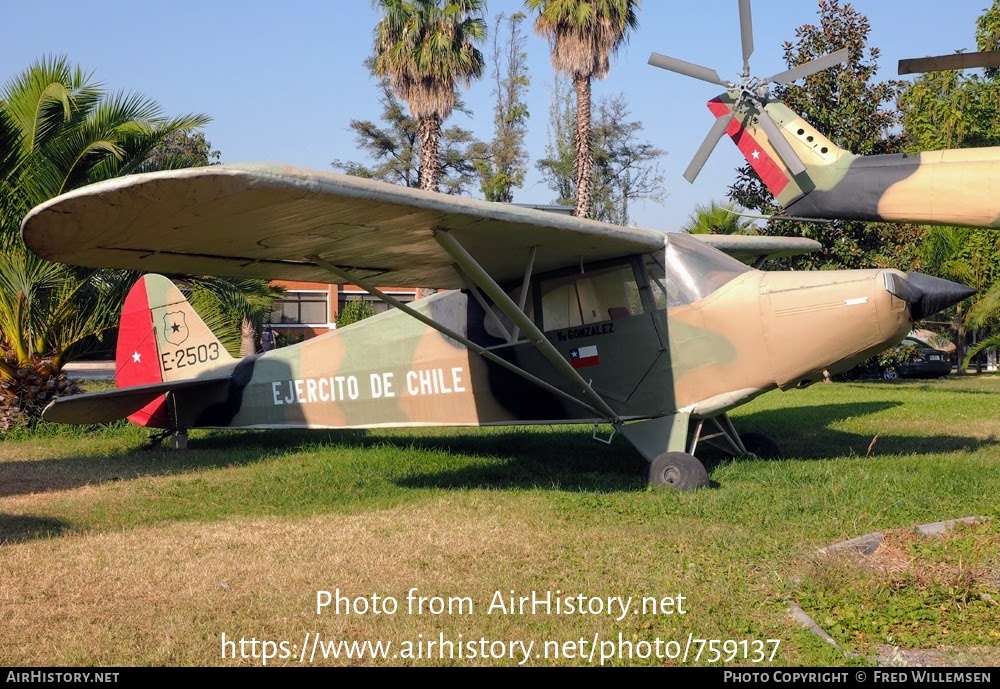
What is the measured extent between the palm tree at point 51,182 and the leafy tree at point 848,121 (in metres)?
16.2

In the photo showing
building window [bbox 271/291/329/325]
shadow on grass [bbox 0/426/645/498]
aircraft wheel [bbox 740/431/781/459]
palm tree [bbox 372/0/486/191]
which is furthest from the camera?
building window [bbox 271/291/329/325]

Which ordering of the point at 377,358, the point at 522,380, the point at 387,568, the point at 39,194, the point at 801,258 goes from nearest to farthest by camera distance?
the point at 387,568, the point at 522,380, the point at 377,358, the point at 39,194, the point at 801,258

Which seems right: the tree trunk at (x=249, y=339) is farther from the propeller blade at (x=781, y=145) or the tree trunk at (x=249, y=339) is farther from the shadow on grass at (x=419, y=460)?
the propeller blade at (x=781, y=145)

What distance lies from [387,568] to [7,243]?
9164 millimetres

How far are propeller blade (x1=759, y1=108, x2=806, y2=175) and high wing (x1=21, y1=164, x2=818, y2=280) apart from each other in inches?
196

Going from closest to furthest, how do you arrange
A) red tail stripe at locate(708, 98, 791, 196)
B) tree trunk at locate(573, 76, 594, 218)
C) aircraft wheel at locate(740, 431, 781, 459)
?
1. aircraft wheel at locate(740, 431, 781, 459)
2. red tail stripe at locate(708, 98, 791, 196)
3. tree trunk at locate(573, 76, 594, 218)

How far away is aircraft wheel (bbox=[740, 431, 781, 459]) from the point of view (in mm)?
10281

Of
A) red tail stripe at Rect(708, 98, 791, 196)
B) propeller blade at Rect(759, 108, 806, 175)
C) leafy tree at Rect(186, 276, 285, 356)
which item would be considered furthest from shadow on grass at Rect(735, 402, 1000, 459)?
leafy tree at Rect(186, 276, 285, 356)

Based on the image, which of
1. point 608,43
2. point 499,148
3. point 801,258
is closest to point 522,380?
point 801,258

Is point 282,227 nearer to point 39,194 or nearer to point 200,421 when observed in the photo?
point 200,421

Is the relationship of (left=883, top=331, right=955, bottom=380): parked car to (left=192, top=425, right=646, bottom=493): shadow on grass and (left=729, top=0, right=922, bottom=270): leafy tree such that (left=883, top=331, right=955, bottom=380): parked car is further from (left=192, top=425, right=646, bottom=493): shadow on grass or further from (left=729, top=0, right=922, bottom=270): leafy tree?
(left=192, top=425, right=646, bottom=493): shadow on grass

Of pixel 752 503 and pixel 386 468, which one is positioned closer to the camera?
pixel 752 503

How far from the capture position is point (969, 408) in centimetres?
1488

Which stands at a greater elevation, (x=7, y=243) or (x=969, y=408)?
(x=7, y=243)
